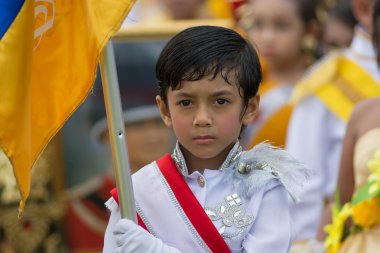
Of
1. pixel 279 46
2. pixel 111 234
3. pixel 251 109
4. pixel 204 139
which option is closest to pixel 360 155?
pixel 251 109

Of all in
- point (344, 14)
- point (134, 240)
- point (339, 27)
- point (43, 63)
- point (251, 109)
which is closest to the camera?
point (134, 240)

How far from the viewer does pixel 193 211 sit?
162 inches

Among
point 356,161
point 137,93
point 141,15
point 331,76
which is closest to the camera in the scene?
point 356,161

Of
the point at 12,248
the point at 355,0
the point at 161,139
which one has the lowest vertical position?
the point at 12,248

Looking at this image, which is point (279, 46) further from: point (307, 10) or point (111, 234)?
point (111, 234)

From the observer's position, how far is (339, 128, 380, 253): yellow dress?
5027mm

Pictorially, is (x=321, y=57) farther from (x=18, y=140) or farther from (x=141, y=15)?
(x=18, y=140)

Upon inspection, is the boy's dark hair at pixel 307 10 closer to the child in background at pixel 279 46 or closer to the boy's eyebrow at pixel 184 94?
the child in background at pixel 279 46

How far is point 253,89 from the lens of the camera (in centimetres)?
425

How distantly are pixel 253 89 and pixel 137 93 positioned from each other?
3889 mm

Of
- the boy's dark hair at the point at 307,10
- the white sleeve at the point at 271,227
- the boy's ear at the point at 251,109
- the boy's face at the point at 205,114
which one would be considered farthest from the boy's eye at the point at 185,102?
the boy's dark hair at the point at 307,10

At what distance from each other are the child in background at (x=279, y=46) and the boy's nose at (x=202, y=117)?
3.34 metres

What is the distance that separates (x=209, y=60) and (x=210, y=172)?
13.8 inches

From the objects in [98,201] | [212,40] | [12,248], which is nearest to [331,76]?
[98,201]
